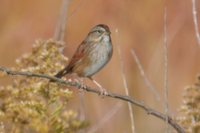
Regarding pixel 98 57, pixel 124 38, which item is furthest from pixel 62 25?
pixel 124 38

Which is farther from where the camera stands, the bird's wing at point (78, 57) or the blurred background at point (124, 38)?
the blurred background at point (124, 38)

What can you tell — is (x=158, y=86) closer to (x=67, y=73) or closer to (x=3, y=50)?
(x=3, y=50)

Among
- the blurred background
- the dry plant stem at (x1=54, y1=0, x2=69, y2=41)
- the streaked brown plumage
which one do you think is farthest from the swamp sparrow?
the blurred background

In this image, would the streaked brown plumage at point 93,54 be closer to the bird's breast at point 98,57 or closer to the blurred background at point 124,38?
the bird's breast at point 98,57

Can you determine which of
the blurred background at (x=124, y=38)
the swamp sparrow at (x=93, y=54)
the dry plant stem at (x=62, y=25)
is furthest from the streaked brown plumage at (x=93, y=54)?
the blurred background at (x=124, y=38)

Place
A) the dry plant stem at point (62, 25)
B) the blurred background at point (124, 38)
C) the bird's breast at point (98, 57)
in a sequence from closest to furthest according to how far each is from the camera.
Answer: the dry plant stem at point (62, 25) → the bird's breast at point (98, 57) → the blurred background at point (124, 38)

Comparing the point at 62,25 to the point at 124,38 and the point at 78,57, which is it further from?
the point at 124,38

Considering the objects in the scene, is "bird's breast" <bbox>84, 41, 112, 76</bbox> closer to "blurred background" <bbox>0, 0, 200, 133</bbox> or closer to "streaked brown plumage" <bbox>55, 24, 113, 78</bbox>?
"streaked brown plumage" <bbox>55, 24, 113, 78</bbox>
